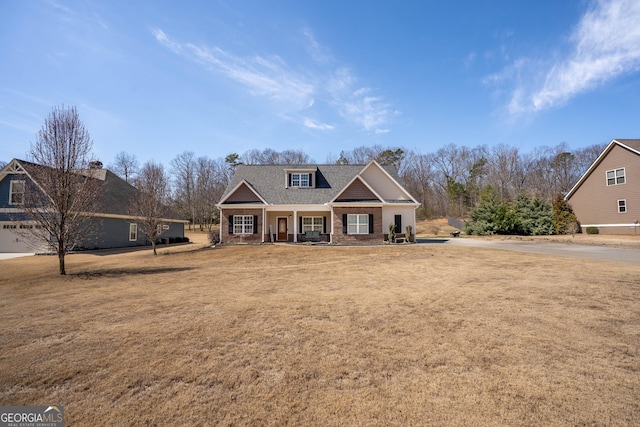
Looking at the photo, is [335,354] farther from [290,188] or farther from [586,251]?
[290,188]

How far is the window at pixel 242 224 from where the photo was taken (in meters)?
23.3

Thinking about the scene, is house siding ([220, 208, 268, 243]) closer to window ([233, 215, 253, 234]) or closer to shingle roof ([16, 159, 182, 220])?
window ([233, 215, 253, 234])

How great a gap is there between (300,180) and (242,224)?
21.3ft

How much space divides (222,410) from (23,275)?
1451 centimetres

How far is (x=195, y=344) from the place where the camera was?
441 cm

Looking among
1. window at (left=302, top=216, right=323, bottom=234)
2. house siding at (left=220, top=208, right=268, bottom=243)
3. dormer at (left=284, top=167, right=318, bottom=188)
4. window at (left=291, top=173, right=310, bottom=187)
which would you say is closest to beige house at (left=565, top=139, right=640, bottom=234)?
window at (left=302, top=216, right=323, bottom=234)

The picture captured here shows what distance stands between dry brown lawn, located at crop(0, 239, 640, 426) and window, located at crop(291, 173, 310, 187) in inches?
726

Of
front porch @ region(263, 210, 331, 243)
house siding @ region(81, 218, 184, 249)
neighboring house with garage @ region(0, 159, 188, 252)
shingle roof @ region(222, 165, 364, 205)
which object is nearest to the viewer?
neighboring house with garage @ region(0, 159, 188, 252)

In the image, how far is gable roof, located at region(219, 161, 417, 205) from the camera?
2416 cm

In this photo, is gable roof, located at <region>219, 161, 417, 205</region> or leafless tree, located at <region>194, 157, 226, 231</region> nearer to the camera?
gable roof, located at <region>219, 161, 417, 205</region>

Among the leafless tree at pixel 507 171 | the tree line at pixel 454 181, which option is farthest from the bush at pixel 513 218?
the leafless tree at pixel 507 171

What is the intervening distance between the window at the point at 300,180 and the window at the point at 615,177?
28.5 meters

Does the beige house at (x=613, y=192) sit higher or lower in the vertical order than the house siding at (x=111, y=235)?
higher

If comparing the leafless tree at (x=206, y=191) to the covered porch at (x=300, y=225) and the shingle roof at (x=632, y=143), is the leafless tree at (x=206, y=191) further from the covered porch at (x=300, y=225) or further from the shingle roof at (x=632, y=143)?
the shingle roof at (x=632, y=143)
